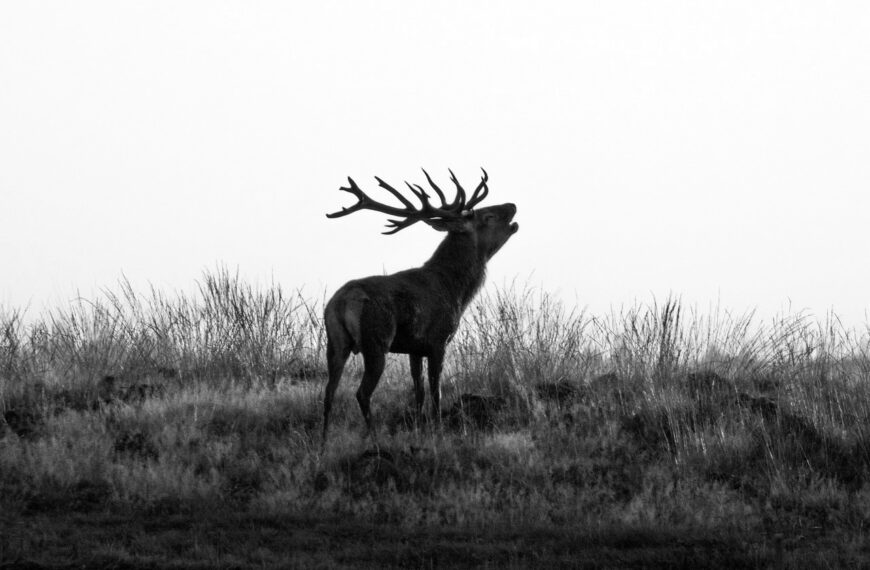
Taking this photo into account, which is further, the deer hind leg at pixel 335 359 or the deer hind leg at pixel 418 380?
the deer hind leg at pixel 418 380

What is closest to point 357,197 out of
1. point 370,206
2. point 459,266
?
point 370,206

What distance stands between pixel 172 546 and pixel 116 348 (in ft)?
23.9

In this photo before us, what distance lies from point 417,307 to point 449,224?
4.59 feet

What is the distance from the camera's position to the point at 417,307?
1082 cm

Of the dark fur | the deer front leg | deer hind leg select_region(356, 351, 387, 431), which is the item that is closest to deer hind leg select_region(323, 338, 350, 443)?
the dark fur

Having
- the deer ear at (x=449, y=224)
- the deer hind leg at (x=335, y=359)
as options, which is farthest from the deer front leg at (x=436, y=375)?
the deer ear at (x=449, y=224)

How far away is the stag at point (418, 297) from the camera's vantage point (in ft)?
33.7

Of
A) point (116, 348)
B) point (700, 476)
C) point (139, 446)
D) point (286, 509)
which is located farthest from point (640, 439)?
point (116, 348)

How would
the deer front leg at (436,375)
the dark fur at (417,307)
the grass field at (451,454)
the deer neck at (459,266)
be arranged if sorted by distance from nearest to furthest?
1. the grass field at (451,454)
2. the dark fur at (417,307)
3. the deer front leg at (436,375)
4. the deer neck at (459,266)

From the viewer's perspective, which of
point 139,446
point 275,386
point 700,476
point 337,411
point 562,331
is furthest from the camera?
point 562,331

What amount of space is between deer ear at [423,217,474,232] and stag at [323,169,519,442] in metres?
0.01

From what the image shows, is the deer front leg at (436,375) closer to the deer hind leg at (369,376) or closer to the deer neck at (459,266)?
the deer neck at (459,266)

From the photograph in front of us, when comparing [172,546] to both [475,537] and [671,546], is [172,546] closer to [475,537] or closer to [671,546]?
[475,537]

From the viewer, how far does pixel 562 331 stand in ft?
47.6
